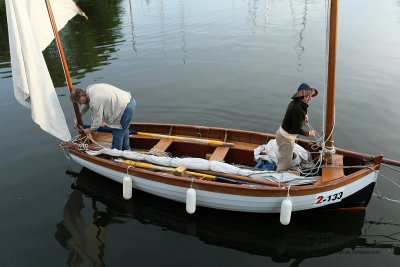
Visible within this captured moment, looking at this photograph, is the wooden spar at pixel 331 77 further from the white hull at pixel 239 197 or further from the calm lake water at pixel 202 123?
the calm lake water at pixel 202 123

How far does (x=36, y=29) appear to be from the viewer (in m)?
9.45

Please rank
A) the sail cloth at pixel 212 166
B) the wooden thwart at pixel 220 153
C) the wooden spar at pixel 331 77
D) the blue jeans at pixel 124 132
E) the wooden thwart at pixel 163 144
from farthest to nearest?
the wooden thwart at pixel 163 144 → the blue jeans at pixel 124 132 → the wooden thwart at pixel 220 153 → the sail cloth at pixel 212 166 → the wooden spar at pixel 331 77

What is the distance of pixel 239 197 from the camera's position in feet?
27.1

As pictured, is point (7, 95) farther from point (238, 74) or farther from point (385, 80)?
point (385, 80)

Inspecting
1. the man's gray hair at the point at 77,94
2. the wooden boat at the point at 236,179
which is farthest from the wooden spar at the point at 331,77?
the man's gray hair at the point at 77,94

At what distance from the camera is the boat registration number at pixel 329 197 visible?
7832mm

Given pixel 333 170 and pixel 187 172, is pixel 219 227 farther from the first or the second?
pixel 333 170

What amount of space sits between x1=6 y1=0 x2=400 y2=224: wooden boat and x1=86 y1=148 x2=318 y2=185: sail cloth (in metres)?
0.15

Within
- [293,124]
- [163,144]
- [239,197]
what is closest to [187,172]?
[239,197]

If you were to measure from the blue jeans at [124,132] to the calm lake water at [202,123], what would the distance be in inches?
50.2

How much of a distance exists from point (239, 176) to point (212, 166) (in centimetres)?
79

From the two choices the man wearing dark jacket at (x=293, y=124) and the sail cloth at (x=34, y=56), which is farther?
the sail cloth at (x=34, y=56)

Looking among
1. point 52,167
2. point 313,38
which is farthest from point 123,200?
point 313,38

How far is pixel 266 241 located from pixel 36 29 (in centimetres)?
821
